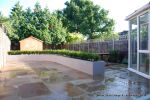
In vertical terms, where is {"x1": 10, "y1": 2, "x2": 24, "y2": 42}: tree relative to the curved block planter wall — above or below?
above

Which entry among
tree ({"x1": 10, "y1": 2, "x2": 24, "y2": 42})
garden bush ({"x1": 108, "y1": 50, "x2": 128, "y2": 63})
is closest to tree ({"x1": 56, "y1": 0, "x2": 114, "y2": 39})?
tree ({"x1": 10, "y1": 2, "x2": 24, "y2": 42})

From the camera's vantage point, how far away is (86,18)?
3500cm

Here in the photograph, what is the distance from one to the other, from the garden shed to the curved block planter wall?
3185 mm

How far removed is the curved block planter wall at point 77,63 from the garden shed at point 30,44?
3185mm

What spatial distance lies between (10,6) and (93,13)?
14.0 metres

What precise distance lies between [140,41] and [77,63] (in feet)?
13.4

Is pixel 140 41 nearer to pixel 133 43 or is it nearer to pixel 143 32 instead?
pixel 143 32

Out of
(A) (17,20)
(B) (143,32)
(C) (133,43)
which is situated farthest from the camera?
(A) (17,20)

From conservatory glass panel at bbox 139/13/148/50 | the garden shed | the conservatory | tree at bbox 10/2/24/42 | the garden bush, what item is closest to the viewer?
the conservatory

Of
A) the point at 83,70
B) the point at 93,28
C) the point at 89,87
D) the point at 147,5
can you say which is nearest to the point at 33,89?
the point at 89,87

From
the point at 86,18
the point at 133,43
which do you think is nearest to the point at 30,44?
the point at 86,18

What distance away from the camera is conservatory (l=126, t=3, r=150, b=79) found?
386 inches

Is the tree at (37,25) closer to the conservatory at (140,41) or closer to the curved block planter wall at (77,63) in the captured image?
the curved block planter wall at (77,63)

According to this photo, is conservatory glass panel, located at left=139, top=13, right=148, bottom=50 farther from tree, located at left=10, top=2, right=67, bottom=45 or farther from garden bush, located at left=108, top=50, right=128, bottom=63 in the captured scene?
tree, located at left=10, top=2, right=67, bottom=45
